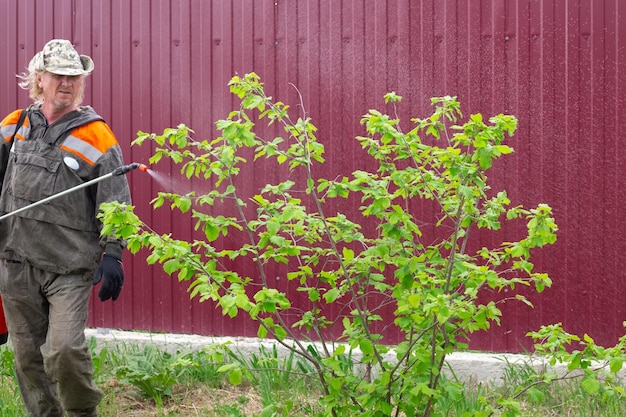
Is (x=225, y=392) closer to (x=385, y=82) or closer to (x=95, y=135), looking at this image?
(x=95, y=135)

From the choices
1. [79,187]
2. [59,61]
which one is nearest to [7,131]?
[59,61]

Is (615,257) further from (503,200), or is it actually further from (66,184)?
(66,184)

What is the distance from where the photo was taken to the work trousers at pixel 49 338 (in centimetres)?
454

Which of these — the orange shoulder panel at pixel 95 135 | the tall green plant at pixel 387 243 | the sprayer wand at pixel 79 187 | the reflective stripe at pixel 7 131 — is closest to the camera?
the tall green plant at pixel 387 243

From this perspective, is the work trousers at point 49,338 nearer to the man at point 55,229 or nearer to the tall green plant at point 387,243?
the man at point 55,229

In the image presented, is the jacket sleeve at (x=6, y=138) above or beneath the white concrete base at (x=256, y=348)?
above

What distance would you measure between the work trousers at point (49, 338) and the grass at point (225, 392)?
402 millimetres

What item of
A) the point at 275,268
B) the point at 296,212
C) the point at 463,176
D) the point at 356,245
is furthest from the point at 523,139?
the point at 296,212

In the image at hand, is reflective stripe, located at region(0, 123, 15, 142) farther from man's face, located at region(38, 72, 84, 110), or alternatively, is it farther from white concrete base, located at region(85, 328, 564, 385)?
white concrete base, located at region(85, 328, 564, 385)

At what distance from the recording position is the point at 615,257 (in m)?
5.64

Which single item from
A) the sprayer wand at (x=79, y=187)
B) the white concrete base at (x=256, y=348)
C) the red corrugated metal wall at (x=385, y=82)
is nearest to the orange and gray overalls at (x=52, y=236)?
the sprayer wand at (x=79, y=187)

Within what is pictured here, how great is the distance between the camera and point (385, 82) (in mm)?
6023

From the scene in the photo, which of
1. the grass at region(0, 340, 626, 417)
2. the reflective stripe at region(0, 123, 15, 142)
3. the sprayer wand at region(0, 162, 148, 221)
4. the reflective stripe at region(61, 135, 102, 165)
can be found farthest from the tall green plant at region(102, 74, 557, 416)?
the reflective stripe at region(0, 123, 15, 142)

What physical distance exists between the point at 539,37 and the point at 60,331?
325 cm
